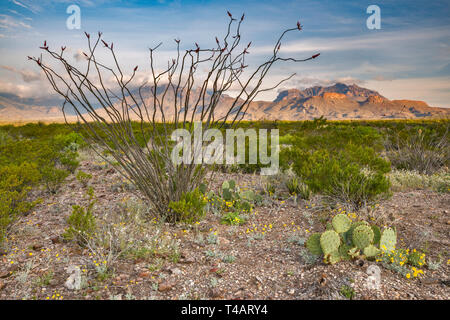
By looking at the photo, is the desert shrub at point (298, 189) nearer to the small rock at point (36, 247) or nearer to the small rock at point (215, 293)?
the small rock at point (215, 293)

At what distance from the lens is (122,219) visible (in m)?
4.37

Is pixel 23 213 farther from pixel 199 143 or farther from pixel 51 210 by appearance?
pixel 199 143

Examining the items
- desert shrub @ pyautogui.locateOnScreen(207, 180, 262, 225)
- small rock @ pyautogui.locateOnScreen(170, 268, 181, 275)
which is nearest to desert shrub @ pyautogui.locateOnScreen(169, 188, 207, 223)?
desert shrub @ pyautogui.locateOnScreen(207, 180, 262, 225)

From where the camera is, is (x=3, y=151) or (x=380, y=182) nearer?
(x=380, y=182)

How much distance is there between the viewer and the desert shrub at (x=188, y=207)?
4.11 meters

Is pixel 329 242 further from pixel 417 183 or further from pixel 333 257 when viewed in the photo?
pixel 417 183

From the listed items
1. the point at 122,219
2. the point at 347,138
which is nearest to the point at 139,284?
the point at 122,219

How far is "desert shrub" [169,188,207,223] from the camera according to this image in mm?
4109

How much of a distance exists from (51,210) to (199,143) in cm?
300

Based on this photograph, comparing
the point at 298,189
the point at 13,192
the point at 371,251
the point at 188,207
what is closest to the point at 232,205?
the point at 188,207

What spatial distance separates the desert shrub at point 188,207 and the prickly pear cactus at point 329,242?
1.81m

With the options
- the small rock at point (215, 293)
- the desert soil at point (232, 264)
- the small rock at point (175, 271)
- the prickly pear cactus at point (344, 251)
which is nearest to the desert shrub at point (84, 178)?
the desert soil at point (232, 264)

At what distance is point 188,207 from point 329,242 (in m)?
2.00

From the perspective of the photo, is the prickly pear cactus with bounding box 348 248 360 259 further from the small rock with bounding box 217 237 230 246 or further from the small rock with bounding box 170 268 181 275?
the small rock with bounding box 170 268 181 275
